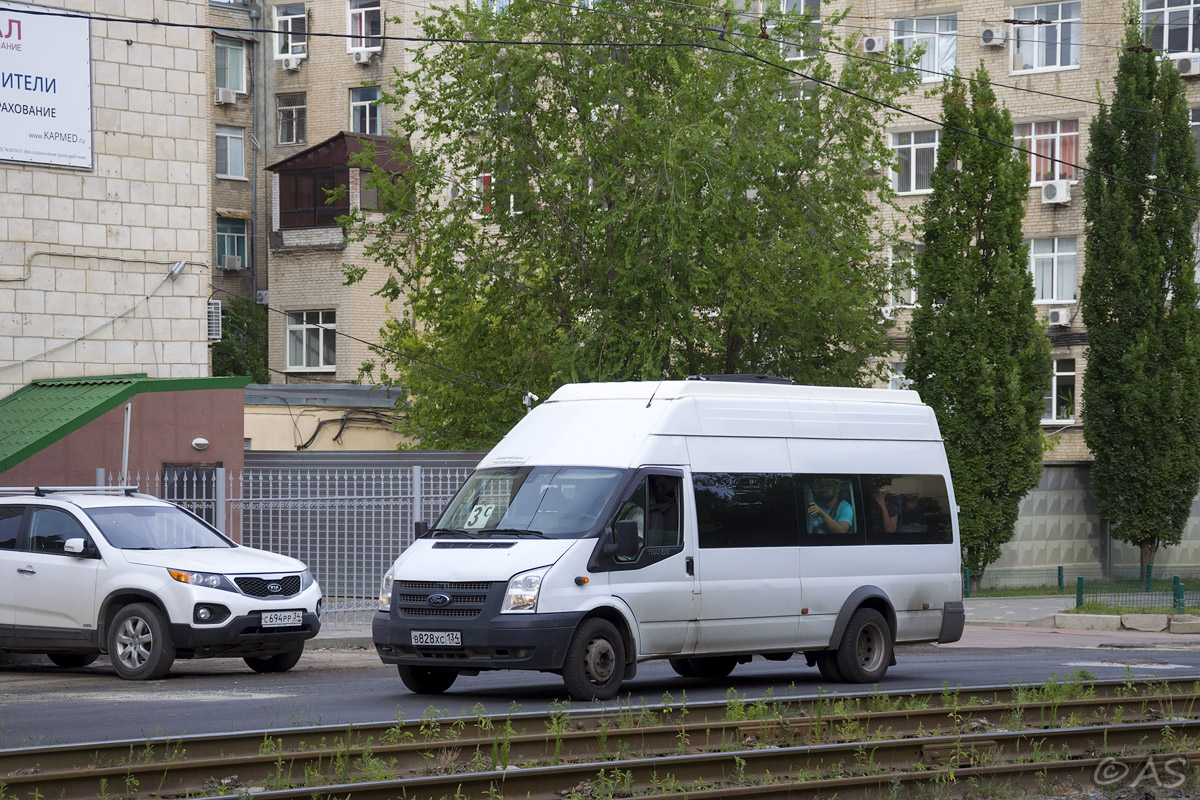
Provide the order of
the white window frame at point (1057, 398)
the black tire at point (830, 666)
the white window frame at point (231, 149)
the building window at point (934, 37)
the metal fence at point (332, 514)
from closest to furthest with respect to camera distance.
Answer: the black tire at point (830, 666)
the metal fence at point (332, 514)
the white window frame at point (1057, 398)
the building window at point (934, 37)
the white window frame at point (231, 149)

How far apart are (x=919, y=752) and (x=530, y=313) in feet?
70.3

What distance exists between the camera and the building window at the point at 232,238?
52000mm

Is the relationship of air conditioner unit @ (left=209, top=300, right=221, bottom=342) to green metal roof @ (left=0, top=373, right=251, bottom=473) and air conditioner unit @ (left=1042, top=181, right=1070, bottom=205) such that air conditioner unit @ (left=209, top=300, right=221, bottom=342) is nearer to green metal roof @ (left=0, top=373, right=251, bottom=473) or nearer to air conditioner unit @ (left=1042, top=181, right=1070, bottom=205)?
green metal roof @ (left=0, top=373, right=251, bottom=473)

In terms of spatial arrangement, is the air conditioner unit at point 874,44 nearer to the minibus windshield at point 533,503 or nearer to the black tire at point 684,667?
the black tire at point 684,667

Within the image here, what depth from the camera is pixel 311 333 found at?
164ft

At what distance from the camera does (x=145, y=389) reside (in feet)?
69.3

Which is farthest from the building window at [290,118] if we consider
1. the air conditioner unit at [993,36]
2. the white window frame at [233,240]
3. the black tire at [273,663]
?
the black tire at [273,663]

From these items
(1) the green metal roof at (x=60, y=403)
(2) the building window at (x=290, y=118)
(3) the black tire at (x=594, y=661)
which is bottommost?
(3) the black tire at (x=594, y=661)

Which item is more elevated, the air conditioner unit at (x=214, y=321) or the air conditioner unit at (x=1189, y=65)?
the air conditioner unit at (x=1189, y=65)

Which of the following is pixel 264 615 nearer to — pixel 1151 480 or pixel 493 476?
pixel 493 476

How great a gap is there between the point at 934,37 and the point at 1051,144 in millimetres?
4270

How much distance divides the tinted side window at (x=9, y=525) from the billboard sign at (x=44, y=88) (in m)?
7.75

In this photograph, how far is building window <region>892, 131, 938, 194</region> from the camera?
43.0 metres

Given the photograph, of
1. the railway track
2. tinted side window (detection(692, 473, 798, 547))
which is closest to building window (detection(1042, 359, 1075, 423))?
tinted side window (detection(692, 473, 798, 547))
